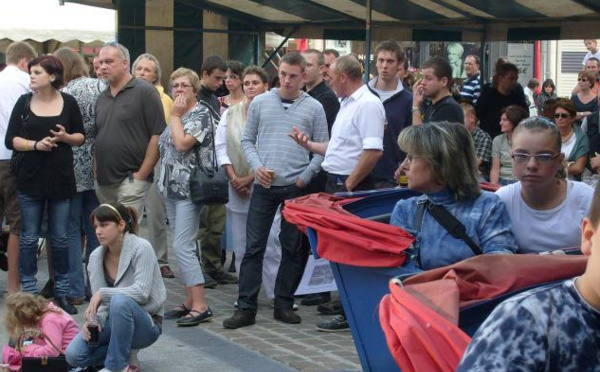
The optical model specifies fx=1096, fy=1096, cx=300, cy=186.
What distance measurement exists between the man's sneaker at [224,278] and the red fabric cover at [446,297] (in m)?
6.44

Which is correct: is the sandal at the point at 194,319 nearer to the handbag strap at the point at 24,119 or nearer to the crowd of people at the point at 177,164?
the crowd of people at the point at 177,164

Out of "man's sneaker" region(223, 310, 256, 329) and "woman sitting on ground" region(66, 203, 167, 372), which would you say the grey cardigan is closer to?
"woman sitting on ground" region(66, 203, 167, 372)

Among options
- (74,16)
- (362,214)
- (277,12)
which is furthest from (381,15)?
(362,214)

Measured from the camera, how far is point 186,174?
8.26 metres

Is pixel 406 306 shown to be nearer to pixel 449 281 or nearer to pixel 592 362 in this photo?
pixel 449 281

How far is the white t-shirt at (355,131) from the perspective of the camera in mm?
7625

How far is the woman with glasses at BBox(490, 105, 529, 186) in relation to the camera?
974 centimetres

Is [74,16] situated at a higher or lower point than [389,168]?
higher

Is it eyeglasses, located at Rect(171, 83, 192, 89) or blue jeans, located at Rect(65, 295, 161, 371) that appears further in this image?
eyeglasses, located at Rect(171, 83, 192, 89)

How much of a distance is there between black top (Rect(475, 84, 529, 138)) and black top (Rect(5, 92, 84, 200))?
180 inches

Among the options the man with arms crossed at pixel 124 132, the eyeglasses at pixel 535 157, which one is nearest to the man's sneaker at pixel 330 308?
the man with arms crossed at pixel 124 132

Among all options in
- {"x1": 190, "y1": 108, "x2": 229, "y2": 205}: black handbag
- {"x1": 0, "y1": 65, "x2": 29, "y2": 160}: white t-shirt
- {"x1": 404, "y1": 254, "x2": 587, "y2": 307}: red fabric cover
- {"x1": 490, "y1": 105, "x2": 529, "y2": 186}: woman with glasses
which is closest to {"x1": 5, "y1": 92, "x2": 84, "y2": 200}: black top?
{"x1": 0, "y1": 65, "x2": 29, "y2": 160}: white t-shirt

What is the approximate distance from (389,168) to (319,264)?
3.72 ft

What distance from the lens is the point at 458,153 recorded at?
471 centimetres
